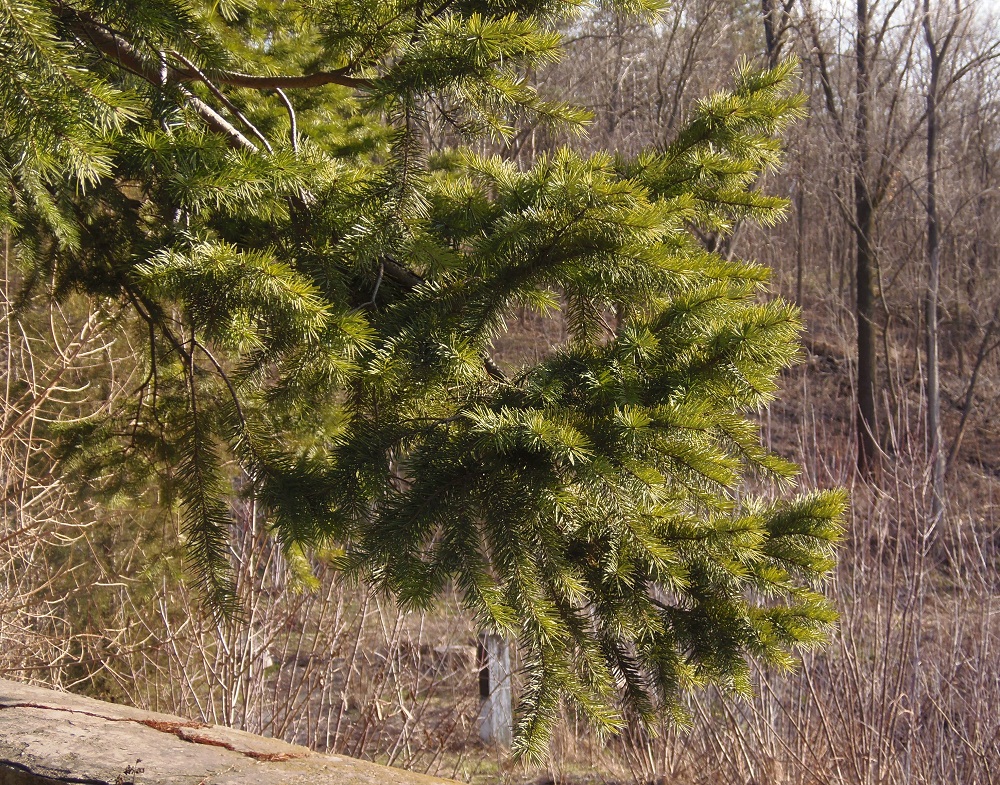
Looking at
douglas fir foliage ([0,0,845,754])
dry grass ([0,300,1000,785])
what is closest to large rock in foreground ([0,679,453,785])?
douglas fir foliage ([0,0,845,754])

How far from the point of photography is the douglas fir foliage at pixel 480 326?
1.93m

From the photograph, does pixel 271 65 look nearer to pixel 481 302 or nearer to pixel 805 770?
pixel 481 302

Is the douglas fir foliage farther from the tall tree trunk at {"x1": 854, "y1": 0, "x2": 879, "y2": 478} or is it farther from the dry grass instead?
the tall tree trunk at {"x1": 854, "y1": 0, "x2": 879, "y2": 478}

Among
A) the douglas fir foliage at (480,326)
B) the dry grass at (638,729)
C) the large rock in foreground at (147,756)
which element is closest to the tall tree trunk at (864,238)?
the dry grass at (638,729)

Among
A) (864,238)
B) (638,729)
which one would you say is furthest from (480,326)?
(864,238)

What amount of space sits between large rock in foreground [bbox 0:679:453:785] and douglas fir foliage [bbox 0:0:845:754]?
39 cm

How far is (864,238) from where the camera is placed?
45.2 feet

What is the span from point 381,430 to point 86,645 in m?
5.59

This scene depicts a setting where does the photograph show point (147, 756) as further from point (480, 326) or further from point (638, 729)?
point (638, 729)

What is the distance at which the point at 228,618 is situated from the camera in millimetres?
2385

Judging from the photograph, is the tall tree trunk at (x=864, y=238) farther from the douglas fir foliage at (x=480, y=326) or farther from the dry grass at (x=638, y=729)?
the douglas fir foliage at (x=480, y=326)

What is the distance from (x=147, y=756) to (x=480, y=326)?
1.32 m

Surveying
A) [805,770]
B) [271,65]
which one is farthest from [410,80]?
[805,770]

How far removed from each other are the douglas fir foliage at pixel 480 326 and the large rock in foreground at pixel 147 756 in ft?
1.28
